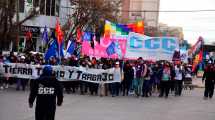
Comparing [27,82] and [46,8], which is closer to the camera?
[27,82]

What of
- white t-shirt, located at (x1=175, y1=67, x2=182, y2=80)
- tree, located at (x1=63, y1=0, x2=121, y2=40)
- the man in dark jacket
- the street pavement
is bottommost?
the street pavement

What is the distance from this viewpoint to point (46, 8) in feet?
181

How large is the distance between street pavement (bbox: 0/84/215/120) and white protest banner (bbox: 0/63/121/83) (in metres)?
0.80

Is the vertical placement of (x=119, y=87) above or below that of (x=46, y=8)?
below

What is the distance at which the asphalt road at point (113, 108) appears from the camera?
52.5ft

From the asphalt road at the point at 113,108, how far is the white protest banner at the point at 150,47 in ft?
9.69

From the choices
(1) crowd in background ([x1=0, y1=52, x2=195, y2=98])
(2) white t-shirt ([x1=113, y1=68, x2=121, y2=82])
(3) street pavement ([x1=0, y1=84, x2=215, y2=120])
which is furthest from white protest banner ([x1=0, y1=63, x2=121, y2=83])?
(3) street pavement ([x1=0, y1=84, x2=215, y2=120])

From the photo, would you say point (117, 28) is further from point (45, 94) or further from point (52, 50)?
point (45, 94)

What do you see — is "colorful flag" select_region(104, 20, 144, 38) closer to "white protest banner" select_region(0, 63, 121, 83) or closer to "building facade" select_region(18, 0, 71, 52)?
"white protest banner" select_region(0, 63, 121, 83)

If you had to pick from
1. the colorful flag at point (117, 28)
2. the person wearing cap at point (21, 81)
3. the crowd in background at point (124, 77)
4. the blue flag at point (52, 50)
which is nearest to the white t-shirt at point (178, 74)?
A: the crowd in background at point (124, 77)

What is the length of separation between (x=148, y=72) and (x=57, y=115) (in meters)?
9.26

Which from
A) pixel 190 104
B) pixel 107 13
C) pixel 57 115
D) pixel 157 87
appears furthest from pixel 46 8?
pixel 57 115

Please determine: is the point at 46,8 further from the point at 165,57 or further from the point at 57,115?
the point at 57,115

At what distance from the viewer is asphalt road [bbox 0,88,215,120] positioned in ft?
52.5
